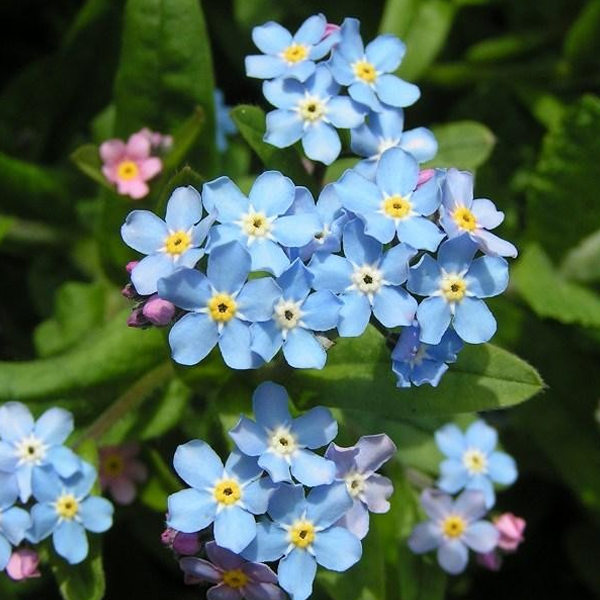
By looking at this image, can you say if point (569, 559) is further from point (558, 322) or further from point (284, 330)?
point (284, 330)

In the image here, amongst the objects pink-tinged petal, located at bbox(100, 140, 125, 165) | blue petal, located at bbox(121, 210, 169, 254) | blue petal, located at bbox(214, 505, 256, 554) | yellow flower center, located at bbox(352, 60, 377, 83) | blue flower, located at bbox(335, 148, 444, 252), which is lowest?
pink-tinged petal, located at bbox(100, 140, 125, 165)

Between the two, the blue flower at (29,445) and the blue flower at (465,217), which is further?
the blue flower at (29,445)

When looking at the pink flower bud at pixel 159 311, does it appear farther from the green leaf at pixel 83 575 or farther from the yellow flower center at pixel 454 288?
the green leaf at pixel 83 575

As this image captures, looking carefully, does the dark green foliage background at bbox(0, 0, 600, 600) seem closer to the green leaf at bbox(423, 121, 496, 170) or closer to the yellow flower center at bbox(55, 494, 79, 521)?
the green leaf at bbox(423, 121, 496, 170)

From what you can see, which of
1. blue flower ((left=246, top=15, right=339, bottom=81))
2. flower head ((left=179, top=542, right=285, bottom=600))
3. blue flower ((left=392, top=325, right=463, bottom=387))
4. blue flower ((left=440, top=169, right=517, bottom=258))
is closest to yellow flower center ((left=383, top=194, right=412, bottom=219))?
blue flower ((left=440, top=169, right=517, bottom=258))

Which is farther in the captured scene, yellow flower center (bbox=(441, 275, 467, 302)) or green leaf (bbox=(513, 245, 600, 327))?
green leaf (bbox=(513, 245, 600, 327))

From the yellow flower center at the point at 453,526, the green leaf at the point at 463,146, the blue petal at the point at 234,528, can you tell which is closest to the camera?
the blue petal at the point at 234,528

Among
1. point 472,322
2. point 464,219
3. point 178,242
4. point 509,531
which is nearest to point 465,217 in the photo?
point 464,219

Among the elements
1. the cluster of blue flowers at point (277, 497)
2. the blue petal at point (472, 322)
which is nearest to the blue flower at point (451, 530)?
the cluster of blue flowers at point (277, 497)
